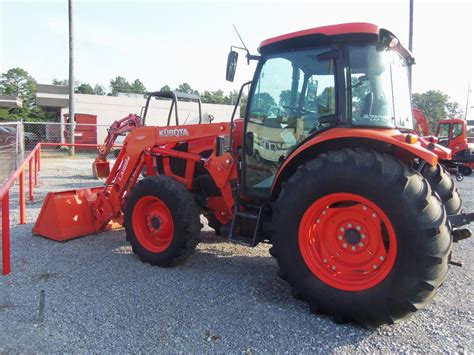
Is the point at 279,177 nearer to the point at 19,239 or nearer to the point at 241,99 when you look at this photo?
the point at 241,99

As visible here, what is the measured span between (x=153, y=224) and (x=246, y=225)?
1219 mm

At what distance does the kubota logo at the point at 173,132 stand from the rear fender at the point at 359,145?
1.65 metres

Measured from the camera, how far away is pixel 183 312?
3465mm

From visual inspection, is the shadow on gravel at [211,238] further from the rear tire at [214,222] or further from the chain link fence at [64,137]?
the chain link fence at [64,137]

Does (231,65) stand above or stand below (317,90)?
above

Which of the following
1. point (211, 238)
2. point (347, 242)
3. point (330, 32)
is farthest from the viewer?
point (211, 238)

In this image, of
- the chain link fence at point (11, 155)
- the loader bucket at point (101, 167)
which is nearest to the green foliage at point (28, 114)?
the chain link fence at point (11, 155)

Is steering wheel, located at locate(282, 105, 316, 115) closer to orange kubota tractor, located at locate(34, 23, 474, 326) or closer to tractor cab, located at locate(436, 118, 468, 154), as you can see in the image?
orange kubota tractor, located at locate(34, 23, 474, 326)

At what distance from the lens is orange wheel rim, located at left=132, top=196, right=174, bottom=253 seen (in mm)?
4730

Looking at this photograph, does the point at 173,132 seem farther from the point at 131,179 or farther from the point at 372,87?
the point at 372,87

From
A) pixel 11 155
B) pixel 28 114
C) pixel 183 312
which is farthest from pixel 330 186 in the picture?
pixel 28 114

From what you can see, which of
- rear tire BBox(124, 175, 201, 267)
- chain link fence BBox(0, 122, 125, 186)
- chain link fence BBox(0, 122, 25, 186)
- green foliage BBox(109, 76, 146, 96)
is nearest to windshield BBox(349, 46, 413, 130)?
rear tire BBox(124, 175, 201, 267)

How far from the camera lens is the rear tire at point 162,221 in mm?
4465

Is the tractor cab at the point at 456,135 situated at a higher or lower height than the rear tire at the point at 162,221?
higher
